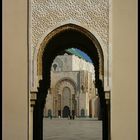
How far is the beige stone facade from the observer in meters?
31.5

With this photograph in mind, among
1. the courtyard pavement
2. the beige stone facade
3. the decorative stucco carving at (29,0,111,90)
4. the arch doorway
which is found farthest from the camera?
the arch doorway

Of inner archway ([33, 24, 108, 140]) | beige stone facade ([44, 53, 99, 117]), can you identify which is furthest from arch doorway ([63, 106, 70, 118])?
inner archway ([33, 24, 108, 140])

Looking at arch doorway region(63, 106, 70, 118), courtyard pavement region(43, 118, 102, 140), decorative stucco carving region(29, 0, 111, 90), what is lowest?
arch doorway region(63, 106, 70, 118)

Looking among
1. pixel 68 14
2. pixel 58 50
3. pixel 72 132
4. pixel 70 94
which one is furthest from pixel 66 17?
pixel 70 94

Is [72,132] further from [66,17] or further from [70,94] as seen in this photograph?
[70,94]

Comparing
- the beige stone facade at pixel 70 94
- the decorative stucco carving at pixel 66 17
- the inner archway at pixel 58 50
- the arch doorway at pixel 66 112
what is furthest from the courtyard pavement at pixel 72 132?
the arch doorway at pixel 66 112

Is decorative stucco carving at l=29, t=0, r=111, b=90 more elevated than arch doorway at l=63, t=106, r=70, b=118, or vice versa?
decorative stucco carving at l=29, t=0, r=111, b=90

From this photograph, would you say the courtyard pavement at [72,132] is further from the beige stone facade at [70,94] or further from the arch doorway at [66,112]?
the arch doorway at [66,112]

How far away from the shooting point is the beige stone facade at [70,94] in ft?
103

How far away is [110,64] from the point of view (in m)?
6.28

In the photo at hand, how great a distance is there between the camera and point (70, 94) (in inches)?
1248

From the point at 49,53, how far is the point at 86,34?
5.64 feet

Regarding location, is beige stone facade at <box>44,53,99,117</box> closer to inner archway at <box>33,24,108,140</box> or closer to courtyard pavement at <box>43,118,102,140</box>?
courtyard pavement at <box>43,118,102,140</box>
